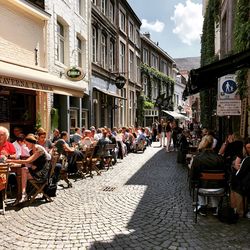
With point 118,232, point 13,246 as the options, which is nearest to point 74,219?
point 118,232

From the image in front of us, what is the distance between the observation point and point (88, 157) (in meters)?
11.3

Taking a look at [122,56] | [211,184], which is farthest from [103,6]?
[211,184]

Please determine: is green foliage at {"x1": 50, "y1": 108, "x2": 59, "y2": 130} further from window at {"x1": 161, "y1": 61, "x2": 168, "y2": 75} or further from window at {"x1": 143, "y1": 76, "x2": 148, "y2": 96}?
window at {"x1": 161, "y1": 61, "x2": 168, "y2": 75}

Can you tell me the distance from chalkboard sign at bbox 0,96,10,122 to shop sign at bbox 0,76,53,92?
1.72m

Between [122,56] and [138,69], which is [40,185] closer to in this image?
[122,56]

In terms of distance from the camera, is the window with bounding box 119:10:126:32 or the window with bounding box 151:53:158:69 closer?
the window with bounding box 119:10:126:32

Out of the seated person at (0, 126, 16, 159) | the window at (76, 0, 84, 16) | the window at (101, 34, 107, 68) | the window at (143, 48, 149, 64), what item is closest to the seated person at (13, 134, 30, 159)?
the seated person at (0, 126, 16, 159)

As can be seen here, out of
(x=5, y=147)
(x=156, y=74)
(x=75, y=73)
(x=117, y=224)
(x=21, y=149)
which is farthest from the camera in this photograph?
(x=156, y=74)

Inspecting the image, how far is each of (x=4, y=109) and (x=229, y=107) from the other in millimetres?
6723

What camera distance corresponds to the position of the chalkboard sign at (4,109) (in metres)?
10.8

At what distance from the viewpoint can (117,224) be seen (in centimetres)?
590

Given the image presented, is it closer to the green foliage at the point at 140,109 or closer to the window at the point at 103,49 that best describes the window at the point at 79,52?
the window at the point at 103,49

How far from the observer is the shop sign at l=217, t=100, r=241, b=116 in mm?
9398

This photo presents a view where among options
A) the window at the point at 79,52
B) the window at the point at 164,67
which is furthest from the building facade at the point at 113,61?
the window at the point at 164,67
